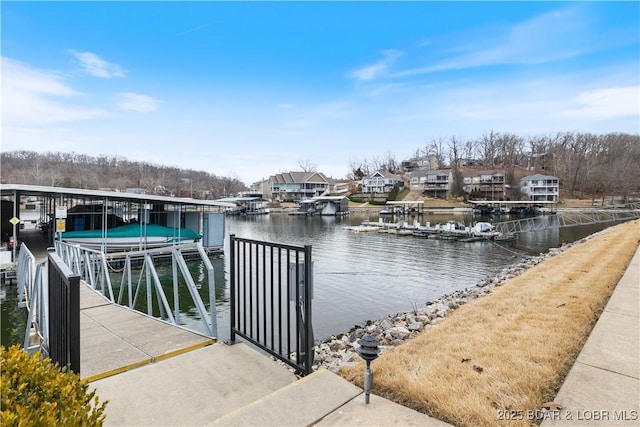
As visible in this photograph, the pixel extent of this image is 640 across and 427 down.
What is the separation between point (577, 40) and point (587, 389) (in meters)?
8.90

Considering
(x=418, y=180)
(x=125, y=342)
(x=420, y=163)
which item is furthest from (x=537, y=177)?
(x=125, y=342)

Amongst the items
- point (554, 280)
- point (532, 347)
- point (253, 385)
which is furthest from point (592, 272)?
point (253, 385)

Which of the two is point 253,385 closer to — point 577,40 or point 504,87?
point 577,40

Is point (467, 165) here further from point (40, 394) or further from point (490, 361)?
point (40, 394)

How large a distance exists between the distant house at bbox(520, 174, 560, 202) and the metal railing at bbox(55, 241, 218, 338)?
6858 cm

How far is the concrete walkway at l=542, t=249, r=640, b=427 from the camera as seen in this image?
261 cm

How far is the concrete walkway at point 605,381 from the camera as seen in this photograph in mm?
2613

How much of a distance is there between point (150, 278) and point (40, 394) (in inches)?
226

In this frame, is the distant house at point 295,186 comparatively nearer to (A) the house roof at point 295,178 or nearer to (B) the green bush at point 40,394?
(A) the house roof at point 295,178

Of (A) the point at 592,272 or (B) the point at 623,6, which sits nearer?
(B) the point at 623,6

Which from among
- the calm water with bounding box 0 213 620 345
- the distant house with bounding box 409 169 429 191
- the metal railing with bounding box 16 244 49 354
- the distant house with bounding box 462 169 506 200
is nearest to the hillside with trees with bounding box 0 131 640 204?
the distant house with bounding box 462 169 506 200

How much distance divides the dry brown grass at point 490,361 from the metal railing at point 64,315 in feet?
7.13

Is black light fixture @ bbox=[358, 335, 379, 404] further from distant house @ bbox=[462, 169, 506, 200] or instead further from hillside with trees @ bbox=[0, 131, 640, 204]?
distant house @ bbox=[462, 169, 506, 200]

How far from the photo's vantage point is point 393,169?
106375 millimetres
